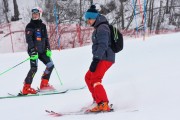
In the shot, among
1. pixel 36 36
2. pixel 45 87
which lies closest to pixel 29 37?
pixel 36 36

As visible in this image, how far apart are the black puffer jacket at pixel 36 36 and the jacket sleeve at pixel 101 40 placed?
2.25 meters

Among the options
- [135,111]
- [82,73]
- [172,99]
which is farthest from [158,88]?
[82,73]

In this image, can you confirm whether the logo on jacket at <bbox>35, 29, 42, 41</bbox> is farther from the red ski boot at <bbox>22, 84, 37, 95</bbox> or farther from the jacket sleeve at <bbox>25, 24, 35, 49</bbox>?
the red ski boot at <bbox>22, 84, 37, 95</bbox>

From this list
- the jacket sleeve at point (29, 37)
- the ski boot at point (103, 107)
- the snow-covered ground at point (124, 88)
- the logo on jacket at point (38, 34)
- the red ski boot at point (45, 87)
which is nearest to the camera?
the snow-covered ground at point (124, 88)

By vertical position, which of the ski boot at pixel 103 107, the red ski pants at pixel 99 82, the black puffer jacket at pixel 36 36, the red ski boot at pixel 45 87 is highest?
the black puffer jacket at pixel 36 36

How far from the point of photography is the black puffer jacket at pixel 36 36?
250 inches

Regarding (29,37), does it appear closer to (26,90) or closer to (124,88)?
(26,90)

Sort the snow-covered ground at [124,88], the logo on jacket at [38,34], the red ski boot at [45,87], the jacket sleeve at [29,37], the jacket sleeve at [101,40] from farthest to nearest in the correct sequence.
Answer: the red ski boot at [45,87]
the logo on jacket at [38,34]
the jacket sleeve at [29,37]
the jacket sleeve at [101,40]
the snow-covered ground at [124,88]

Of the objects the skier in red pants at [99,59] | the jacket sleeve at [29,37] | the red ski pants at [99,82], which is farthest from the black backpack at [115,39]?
the jacket sleeve at [29,37]

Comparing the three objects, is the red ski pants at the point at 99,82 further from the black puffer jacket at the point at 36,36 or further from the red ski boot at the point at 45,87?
the red ski boot at the point at 45,87

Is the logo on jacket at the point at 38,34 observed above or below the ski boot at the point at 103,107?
above

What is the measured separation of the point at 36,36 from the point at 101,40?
2.41 meters

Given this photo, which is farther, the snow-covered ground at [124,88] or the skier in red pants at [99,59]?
the skier in red pants at [99,59]

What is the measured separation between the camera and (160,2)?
30.1 meters
